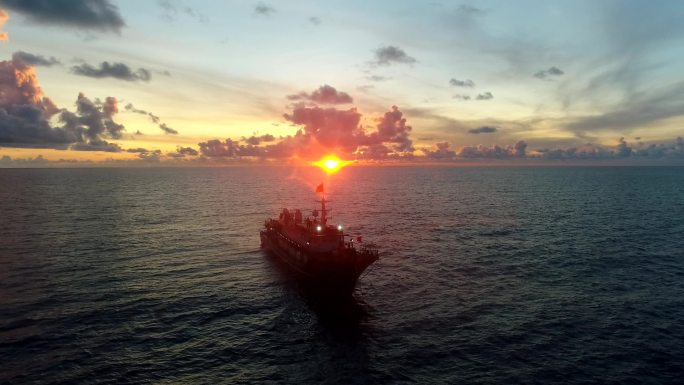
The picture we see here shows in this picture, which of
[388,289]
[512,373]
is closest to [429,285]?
[388,289]

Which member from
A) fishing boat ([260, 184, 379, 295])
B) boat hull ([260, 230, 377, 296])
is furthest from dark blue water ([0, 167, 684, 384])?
fishing boat ([260, 184, 379, 295])

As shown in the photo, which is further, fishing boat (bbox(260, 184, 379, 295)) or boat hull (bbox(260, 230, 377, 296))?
fishing boat (bbox(260, 184, 379, 295))

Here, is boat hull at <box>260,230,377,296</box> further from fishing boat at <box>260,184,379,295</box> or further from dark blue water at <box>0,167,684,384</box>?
dark blue water at <box>0,167,684,384</box>

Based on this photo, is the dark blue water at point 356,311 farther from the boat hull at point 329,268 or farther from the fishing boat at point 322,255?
the fishing boat at point 322,255

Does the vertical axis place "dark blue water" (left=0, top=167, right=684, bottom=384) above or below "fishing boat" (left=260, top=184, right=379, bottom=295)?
below

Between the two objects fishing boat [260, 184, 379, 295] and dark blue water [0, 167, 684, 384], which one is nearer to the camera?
dark blue water [0, 167, 684, 384]

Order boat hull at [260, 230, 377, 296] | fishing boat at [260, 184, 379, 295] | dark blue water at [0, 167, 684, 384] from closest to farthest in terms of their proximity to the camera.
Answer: dark blue water at [0, 167, 684, 384]
boat hull at [260, 230, 377, 296]
fishing boat at [260, 184, 379, 295]

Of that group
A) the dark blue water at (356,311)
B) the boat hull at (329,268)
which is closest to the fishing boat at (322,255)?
the boat hull at (329,268)

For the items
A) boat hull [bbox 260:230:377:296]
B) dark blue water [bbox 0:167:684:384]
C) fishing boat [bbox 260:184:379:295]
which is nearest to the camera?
dark blue water [bbox 0:167:684:384]

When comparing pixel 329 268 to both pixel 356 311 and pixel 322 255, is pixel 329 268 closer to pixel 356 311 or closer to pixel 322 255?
pixel 322 255

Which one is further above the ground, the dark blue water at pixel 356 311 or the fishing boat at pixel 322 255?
the fishing boat at pixel 322 255
